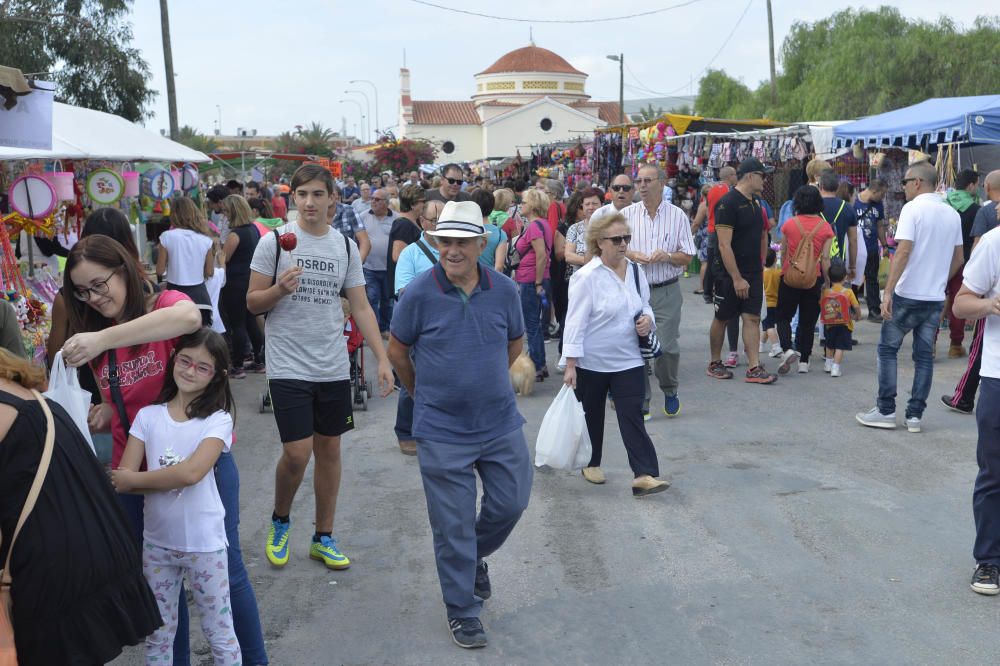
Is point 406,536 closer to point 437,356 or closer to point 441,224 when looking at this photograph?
point 437,356

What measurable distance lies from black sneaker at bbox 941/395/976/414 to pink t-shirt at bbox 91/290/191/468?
6.99 metres

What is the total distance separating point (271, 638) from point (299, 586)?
603 mm

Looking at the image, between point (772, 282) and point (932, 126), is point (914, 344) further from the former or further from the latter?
point (932, 126)

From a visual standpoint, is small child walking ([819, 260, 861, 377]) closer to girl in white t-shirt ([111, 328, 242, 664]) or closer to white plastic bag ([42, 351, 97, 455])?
girl in white t-shirt ([111, 328, 242, 664])

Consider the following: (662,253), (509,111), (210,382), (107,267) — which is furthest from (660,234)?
(509,111)

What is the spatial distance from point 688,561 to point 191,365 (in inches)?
115

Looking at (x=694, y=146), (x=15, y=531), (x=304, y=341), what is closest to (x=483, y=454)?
(x=304, y=341)

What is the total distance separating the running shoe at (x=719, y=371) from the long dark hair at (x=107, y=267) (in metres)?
7.29

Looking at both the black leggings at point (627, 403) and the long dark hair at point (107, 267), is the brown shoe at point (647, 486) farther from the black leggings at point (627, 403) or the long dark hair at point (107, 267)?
the long dark hair at point (107, 267)

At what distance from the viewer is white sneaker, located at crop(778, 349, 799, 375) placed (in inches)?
402

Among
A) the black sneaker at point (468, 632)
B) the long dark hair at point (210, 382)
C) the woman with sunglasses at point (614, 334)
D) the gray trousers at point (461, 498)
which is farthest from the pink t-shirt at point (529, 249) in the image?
the long dark hair at point (210, 382)

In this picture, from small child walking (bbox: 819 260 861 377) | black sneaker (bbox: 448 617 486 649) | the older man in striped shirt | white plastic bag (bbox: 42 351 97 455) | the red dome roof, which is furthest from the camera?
the red dome roof

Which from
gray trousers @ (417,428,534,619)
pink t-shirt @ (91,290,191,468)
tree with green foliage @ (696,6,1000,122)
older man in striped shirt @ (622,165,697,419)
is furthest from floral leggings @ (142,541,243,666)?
tree with green foliage @ (696,6,1000,122)

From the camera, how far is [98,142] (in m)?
11.2
